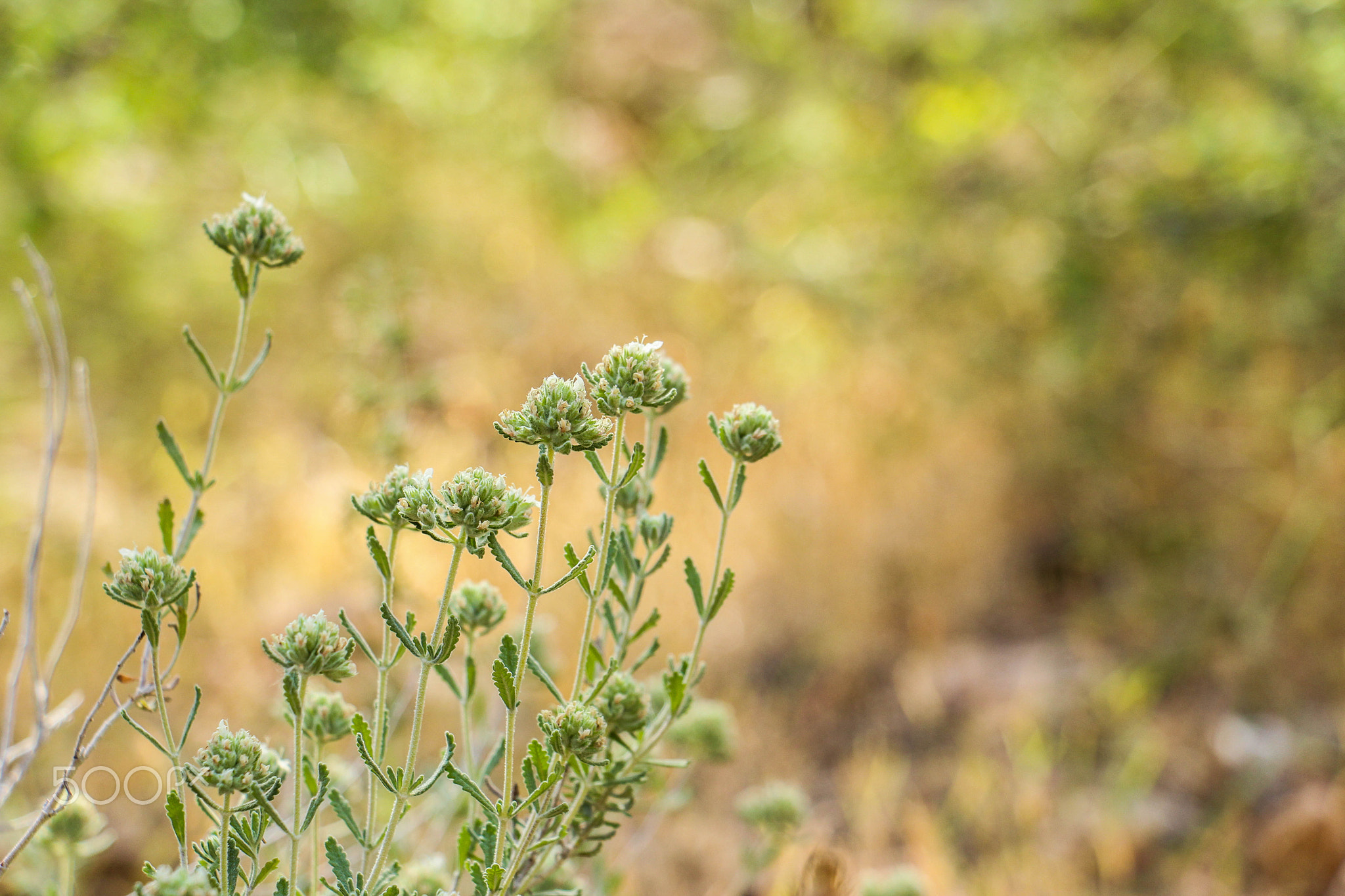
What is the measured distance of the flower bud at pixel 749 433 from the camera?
0.95 m

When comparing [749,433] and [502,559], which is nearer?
[502,559]

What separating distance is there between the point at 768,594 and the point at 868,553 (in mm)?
488

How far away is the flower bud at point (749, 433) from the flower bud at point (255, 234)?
1.54 ft

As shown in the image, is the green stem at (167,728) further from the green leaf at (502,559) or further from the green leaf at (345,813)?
the green leaf at (502,559)

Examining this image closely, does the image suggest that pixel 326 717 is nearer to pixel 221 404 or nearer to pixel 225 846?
pixel 225 846

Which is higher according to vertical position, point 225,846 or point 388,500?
point 388,500

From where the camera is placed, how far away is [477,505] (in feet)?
2.61

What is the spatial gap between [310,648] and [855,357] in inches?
174

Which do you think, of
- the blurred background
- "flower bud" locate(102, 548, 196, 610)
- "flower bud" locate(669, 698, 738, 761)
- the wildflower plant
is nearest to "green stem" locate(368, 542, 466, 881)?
the wildflower plant

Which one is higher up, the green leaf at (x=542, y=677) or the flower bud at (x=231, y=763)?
the green leaf at (x=542, y=677)

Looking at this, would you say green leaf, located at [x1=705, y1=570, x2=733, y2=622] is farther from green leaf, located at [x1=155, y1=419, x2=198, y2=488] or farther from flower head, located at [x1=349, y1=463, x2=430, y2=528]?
green leaf, located at [x1=155, y1=419, x2=198, y2=488]

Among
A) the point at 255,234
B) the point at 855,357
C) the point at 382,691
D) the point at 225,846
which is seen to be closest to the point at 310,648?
the point at 382,691

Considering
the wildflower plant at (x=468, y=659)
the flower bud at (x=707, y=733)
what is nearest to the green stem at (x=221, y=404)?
the wildflower plant at (x=468, y=659)

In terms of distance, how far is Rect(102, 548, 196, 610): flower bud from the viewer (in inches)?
32.7
